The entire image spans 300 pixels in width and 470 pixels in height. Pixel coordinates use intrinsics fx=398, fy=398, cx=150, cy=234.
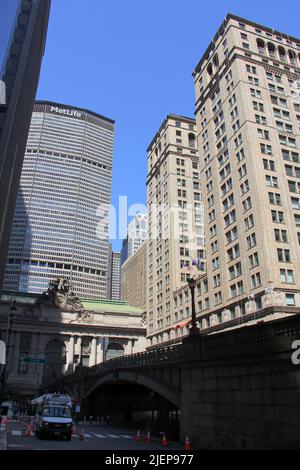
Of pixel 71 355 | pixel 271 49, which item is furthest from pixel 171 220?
pixel 71 355

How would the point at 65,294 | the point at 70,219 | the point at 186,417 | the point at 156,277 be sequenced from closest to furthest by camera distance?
1. the point at 186,417
2. the point at 156,277
3. the point at 65,294
4. the point at 70,219

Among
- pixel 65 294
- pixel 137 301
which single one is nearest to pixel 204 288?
pixel 65 294

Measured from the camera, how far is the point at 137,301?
164 meters

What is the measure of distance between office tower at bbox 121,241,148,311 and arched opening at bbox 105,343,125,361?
3636cm

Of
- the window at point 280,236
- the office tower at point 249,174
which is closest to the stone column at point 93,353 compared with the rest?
the office tower at point 249,174

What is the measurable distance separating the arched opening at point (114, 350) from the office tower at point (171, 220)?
23891mm

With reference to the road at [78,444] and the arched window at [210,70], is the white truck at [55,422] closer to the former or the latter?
the road at [78,444]

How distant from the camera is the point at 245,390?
18844 mm

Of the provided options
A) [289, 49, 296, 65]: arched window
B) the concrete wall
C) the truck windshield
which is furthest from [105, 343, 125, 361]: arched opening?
the concrete wall

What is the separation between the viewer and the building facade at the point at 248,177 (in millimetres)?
47031

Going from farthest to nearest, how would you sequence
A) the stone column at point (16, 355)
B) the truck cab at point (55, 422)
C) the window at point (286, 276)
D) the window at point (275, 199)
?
the stone column at point (16, 355) < the window at point (275, 199) < the window at point (286, 276) < the truck cab at point (55, 422)

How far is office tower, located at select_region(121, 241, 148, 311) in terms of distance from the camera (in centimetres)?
15700

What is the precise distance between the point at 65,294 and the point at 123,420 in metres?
57.7

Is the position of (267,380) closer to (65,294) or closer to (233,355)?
(233,355)
